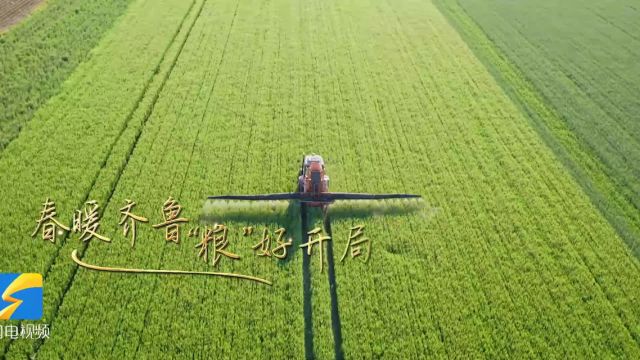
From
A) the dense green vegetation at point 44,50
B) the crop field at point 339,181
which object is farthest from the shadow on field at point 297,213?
the dense green vegetation at point 44,50

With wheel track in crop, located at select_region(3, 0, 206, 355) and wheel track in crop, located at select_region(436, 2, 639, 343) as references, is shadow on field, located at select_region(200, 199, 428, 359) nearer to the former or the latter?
wheel track in crop, located at select_region(3, 0, 206, 355)

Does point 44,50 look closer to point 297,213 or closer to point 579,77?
point 297,213

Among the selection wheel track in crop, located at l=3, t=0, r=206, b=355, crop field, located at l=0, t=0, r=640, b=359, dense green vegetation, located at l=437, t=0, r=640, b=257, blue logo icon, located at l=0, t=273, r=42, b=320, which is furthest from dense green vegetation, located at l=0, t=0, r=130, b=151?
dense green vegetation, located at l=437, t=0, r=640, b=257

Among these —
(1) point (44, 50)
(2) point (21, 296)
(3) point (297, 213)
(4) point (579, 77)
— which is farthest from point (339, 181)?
(1) point (44, 50)

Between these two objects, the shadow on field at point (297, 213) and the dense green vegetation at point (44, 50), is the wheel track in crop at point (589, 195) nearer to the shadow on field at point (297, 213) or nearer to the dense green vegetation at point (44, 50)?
the shadow on field at point (297, 213)

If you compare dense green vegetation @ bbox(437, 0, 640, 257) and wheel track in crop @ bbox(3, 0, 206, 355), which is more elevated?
dense green vegetation @ bbox(437, 0, 640, 257)
